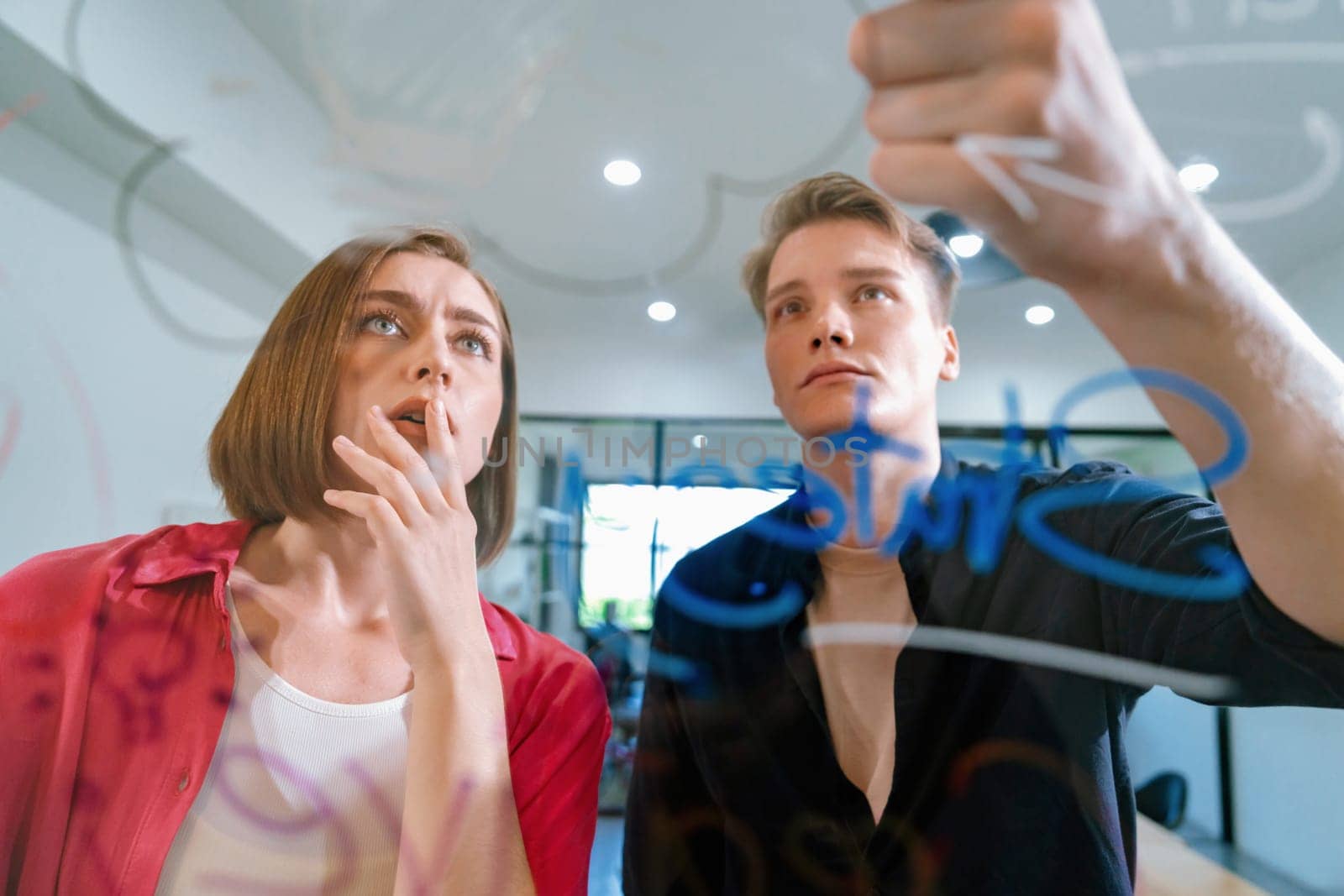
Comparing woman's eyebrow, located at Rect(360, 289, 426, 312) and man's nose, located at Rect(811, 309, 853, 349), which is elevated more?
woman's eyebrow, located at Rect(360, 289, 426, 312)

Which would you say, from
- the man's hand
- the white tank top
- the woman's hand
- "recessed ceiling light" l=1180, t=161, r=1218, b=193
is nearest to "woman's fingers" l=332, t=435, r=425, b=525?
the woman's hand

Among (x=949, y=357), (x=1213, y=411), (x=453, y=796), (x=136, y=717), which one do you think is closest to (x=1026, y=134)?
(x=1213, y=411)

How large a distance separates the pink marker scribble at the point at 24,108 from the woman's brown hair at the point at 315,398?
6.2 inches

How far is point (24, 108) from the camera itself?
1.11 feet

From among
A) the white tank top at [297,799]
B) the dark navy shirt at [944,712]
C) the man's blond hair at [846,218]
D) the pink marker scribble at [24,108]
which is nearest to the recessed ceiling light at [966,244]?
the man's blond hair at [846,218]

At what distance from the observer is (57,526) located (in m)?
0.34

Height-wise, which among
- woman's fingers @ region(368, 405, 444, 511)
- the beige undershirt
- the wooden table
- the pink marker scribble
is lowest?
the wooden table

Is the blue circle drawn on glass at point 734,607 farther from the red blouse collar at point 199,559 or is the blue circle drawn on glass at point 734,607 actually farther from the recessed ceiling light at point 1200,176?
the recessed ceiling light at point 1200,176

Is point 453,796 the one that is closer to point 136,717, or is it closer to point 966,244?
point 136,717

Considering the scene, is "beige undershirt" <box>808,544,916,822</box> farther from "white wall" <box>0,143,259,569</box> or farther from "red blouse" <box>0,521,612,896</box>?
"white wall" <box>0,143,259,569</box>

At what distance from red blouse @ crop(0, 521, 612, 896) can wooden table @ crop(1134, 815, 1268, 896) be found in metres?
0.29

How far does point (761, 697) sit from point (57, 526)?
15.3 inches

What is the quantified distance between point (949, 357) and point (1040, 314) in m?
0.06

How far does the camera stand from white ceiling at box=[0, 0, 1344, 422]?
32cm
